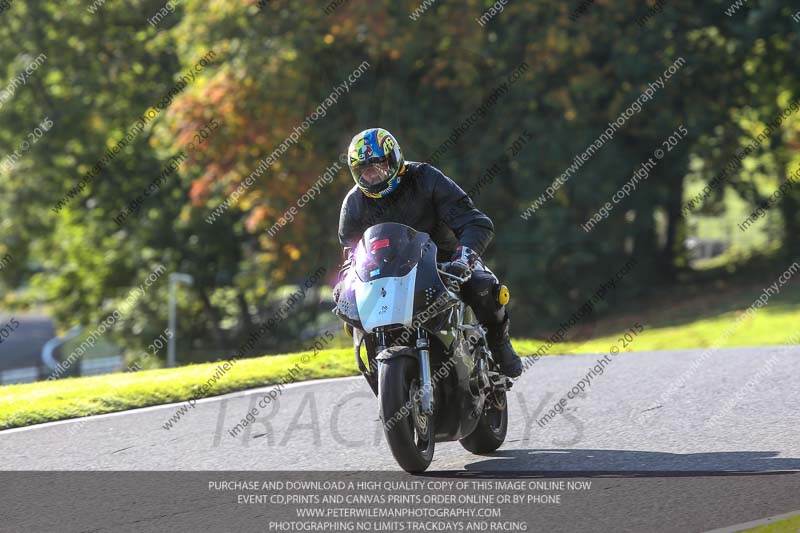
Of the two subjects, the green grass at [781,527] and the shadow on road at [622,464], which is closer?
the green grass at [781,527]

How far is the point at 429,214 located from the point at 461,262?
22.8 inches

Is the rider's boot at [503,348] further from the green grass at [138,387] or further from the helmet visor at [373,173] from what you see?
the green grass at [138,387]

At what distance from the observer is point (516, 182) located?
80.7ft

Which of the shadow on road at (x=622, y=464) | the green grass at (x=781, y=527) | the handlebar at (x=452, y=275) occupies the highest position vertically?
the handlebar at (x=452, y=275)

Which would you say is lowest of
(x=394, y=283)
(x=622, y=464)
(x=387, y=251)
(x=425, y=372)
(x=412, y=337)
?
(x=622, y=464)

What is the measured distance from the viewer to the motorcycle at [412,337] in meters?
6.71

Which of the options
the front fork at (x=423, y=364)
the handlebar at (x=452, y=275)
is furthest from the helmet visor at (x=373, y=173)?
the front fork at (x=423, y=364)

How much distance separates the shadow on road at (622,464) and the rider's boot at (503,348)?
0.58 meters

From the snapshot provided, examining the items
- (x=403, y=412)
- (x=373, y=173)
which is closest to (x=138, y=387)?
(x=373, y=173)

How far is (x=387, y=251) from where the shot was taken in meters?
7.06

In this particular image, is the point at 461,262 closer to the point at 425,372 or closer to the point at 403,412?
the point at 425,372

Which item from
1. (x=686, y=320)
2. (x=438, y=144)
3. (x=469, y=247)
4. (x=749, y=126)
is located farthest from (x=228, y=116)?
(x=469, y=247)

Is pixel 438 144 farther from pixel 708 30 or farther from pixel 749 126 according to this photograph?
pixel 749 126

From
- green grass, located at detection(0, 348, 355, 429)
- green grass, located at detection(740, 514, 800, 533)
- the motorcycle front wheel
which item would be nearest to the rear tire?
the motorcycle front wheel
